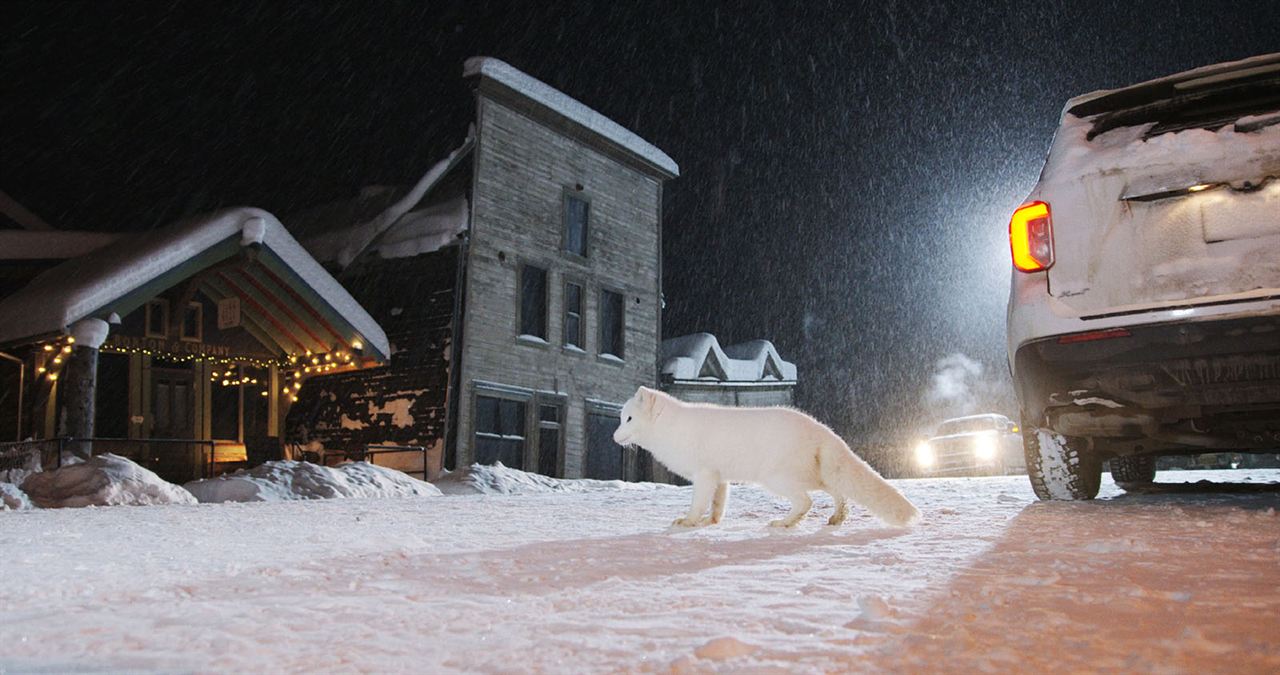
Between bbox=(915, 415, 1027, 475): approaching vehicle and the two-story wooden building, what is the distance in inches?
312

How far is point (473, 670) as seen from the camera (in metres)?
2.05

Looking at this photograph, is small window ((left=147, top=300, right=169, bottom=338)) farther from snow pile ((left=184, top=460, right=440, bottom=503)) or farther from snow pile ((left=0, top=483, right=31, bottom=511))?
snow pile ((left=0, top=483, right=31, bottom=511))

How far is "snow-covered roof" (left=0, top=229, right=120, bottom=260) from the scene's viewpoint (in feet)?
56.2

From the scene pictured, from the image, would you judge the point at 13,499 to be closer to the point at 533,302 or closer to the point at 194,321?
the point at 194,321

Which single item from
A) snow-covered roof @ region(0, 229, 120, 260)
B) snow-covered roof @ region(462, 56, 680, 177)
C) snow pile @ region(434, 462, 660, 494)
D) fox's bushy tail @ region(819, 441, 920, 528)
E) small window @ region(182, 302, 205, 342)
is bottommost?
snow pile @ region(434, 462, 660, 494)

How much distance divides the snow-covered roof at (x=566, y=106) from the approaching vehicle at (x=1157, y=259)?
16380 mm

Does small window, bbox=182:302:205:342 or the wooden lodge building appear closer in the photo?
the wooden lodge building

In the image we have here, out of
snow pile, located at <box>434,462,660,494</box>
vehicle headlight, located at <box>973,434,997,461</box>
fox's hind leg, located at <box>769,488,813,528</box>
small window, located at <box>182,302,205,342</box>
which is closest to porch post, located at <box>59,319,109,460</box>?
small window, located at <box>182,302,205,342</box>

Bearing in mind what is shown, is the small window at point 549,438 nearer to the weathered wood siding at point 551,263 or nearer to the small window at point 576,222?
the weathered wood siding at point 551,263

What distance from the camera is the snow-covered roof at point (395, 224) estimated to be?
20.2 m

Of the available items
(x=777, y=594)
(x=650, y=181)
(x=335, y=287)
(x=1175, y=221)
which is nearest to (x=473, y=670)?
(x=777, y=594)

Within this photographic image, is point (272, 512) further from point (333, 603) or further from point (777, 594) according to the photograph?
point (777, 594)

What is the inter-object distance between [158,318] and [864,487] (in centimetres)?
1729

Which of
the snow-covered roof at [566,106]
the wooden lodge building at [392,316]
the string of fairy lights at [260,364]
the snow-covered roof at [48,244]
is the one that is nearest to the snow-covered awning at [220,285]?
the wooden lodge building at [392,316]
